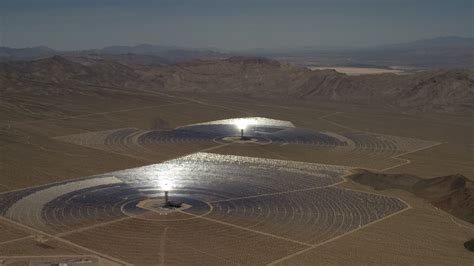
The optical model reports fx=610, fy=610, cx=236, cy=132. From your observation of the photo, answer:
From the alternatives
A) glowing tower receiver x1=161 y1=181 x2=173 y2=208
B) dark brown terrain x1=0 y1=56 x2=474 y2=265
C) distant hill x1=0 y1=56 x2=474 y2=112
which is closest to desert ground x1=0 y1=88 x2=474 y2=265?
dark brown terrain x1=0 y1=56 x2=474 y2=265

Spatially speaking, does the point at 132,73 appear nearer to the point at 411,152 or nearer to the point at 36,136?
the point at 36,136

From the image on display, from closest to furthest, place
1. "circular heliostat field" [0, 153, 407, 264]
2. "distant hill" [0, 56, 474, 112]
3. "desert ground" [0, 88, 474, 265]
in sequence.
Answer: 1. "desert ground" [0, 88, 474, 265]
2. "circular heliostat field" [0, 153, 407, 264]
3. "distant hill" [0, 56, 474, 112]

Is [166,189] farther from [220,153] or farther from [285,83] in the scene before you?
[285,83]

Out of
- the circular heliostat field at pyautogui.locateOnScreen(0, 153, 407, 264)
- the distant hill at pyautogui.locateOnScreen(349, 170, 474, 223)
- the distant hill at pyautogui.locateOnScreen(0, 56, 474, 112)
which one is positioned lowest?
the circular heliostat field at pyautogui.locateOnScreen(0, 153, 407, 264)

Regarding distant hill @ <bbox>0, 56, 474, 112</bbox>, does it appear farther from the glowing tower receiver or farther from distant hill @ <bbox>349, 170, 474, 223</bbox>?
the glowing tower receiver

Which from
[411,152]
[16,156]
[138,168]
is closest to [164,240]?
[138,168]

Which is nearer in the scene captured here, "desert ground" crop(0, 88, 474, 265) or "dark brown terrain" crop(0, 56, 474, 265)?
"desert ground" crop(0, 88, 474, 265)
